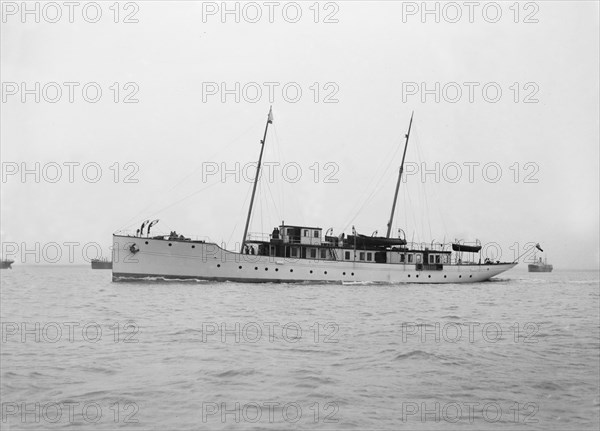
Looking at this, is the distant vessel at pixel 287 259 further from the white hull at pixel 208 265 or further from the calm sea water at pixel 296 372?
the calm sea water at pixel 296 372

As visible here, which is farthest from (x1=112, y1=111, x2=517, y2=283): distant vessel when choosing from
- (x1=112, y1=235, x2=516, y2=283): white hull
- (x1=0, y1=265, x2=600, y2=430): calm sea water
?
(x1=0, y1=265, x2=600, y2=430): calm sea water

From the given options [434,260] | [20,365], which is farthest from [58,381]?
[434,260]

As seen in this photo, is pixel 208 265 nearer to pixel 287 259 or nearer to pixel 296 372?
pixel 287 259

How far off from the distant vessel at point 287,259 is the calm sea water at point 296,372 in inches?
832

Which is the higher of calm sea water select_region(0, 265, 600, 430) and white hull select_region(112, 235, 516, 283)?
white hull select_region(112, 235, 516, 283)

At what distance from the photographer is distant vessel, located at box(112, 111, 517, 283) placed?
43031mm

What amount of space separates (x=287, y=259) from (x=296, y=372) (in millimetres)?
33585

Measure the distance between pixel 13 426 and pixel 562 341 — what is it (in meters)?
14.4

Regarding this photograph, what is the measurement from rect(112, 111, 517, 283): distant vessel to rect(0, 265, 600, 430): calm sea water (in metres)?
21.1

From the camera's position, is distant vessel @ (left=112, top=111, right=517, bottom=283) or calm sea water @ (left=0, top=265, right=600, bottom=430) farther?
distant vessel @ (left=112, top=111, right=517, bottom=283)

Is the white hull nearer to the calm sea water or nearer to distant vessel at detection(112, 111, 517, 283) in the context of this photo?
distant vessel at detection(112, 111, 517, 283)

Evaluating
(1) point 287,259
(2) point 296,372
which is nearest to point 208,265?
(1) point 287,259

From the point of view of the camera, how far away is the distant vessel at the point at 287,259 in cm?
4303

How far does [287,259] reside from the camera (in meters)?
45.3
